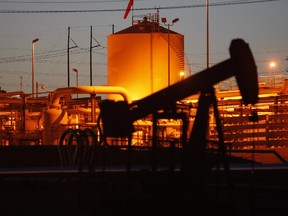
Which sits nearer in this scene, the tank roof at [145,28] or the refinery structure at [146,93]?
the refinery structure at [146,93]

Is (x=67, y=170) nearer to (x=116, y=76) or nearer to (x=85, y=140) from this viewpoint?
(x=85, y=140)

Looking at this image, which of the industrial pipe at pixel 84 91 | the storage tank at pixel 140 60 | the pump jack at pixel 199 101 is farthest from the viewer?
the storage tank at pixel 140 60

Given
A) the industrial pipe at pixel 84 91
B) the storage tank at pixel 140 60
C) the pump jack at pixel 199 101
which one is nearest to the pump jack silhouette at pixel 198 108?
the pump jack at pixel 199 101

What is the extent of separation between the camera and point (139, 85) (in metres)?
37.3

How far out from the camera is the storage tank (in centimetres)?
3719

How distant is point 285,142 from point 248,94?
2539cm

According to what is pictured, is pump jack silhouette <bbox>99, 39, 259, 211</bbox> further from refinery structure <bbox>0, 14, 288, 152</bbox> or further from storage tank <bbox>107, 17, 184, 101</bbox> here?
storage tank <bbox>107, 17, 184, 101</bbox>

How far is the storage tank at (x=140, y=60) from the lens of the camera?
3719 cm

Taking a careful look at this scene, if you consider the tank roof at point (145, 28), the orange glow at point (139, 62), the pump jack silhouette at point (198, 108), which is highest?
the tank roof at point (145, 28)

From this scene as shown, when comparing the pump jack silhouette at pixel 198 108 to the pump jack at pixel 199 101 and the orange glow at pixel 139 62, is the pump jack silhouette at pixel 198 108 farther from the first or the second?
the orange glow at pixel 139 62

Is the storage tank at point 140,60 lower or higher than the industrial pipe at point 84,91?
higher

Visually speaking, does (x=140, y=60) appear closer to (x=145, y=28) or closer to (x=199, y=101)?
(x=145, y=28)

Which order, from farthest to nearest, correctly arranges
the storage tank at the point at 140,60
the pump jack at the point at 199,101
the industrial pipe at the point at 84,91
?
the storage tank at the point at 140,60, the industrial pipe at the point at 84,91, the pump jack at the point at 199,101

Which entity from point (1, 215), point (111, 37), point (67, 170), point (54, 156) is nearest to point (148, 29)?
point (111, 37)
